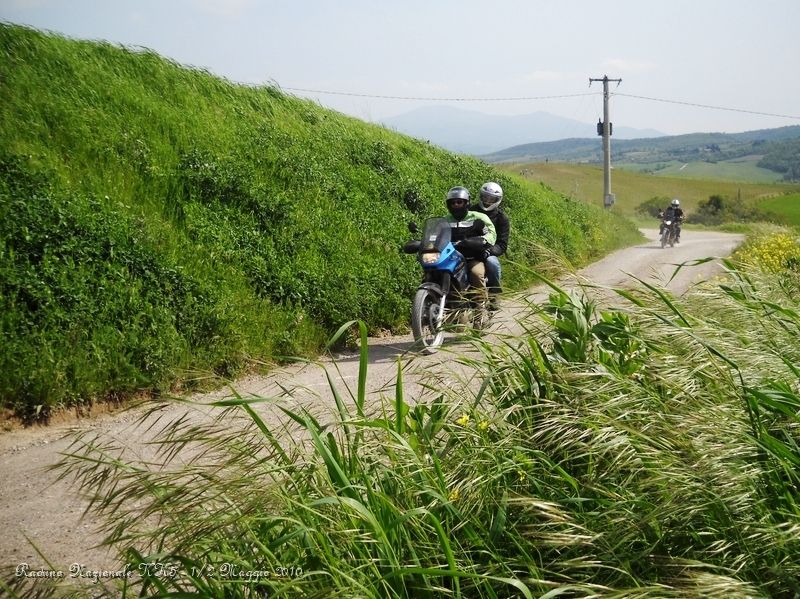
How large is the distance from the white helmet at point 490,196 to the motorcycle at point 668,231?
2166 centimetres

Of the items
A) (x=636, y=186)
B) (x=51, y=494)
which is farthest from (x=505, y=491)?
(x=636, y=186)

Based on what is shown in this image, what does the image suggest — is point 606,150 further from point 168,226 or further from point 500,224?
point 168,226

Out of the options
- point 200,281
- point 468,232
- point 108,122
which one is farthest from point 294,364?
point 108,122

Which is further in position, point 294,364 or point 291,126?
point 291,126

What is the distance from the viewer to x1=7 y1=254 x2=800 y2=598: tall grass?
2.66 meters

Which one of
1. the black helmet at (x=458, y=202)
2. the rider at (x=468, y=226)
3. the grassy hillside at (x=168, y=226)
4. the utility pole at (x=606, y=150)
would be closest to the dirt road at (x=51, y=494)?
the grassy hillside at (x=168, y=226)

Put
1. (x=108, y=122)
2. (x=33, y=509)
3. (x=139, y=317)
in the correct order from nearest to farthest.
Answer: (x=33, y=509), (x=139, y=317), (x=108, y=122)

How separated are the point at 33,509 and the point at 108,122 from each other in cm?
799

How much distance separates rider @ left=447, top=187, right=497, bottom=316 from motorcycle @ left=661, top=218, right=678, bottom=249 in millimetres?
21988

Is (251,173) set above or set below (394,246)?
above

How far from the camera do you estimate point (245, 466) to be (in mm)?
3057

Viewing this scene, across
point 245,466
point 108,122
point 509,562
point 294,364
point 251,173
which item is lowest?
point 294,364

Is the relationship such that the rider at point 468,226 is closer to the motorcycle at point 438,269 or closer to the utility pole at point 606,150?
the motorcycle at point 438,269

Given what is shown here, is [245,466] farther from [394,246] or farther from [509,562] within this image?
[394,246]
